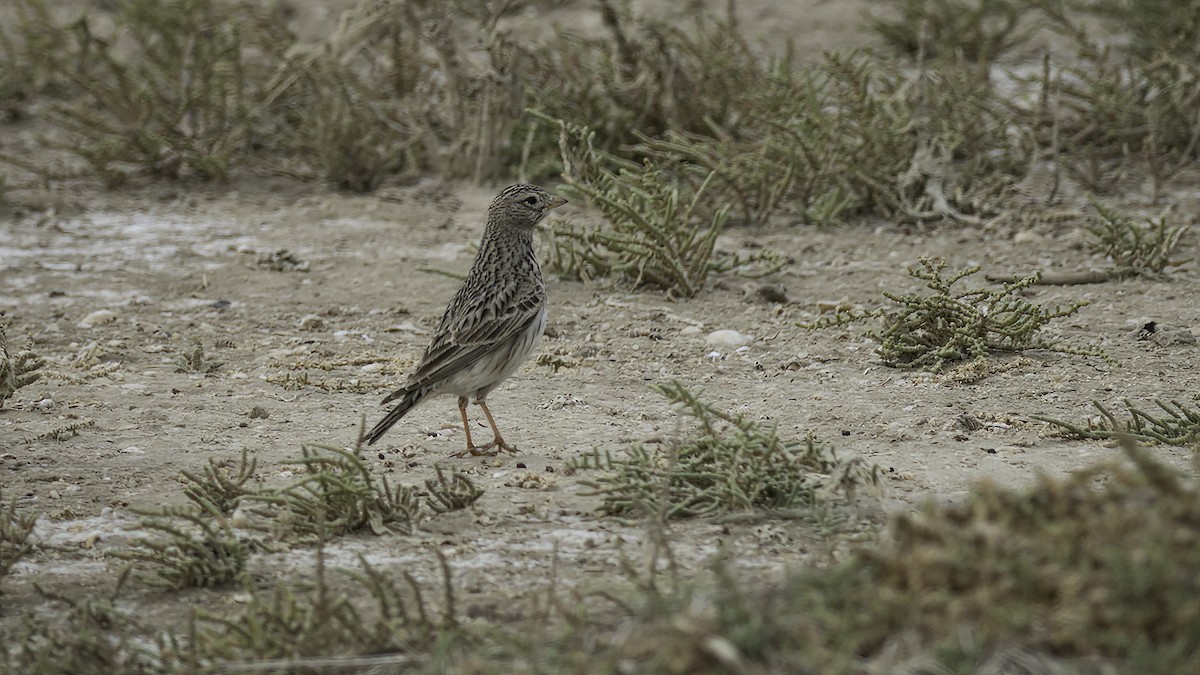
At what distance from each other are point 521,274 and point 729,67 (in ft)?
12.7

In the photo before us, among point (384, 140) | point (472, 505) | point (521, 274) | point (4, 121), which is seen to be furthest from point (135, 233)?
point (472, 505)

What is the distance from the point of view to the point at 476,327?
5.86 m

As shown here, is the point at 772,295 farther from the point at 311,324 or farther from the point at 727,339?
the point at 311,324

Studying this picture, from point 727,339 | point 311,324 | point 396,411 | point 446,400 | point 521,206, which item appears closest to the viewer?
point 396,411

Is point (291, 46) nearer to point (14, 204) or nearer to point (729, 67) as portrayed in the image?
point (14, 204)

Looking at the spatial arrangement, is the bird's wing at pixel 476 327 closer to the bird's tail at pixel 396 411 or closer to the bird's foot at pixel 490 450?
the bird's tail at pixel 396 411

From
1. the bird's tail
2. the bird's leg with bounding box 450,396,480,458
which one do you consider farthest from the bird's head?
the bird's tail

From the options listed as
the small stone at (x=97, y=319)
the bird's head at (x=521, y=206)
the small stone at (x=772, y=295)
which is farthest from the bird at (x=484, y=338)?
the small stone at (x=97, y=319)

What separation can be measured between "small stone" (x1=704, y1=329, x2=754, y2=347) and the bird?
1.14 metres

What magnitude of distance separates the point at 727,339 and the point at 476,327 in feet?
5.52

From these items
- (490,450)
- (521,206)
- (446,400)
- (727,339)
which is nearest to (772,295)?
(727,339)

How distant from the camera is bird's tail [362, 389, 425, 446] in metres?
5.47

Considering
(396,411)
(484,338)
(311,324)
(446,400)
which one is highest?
(484,338)

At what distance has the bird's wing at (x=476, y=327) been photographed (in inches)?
226
